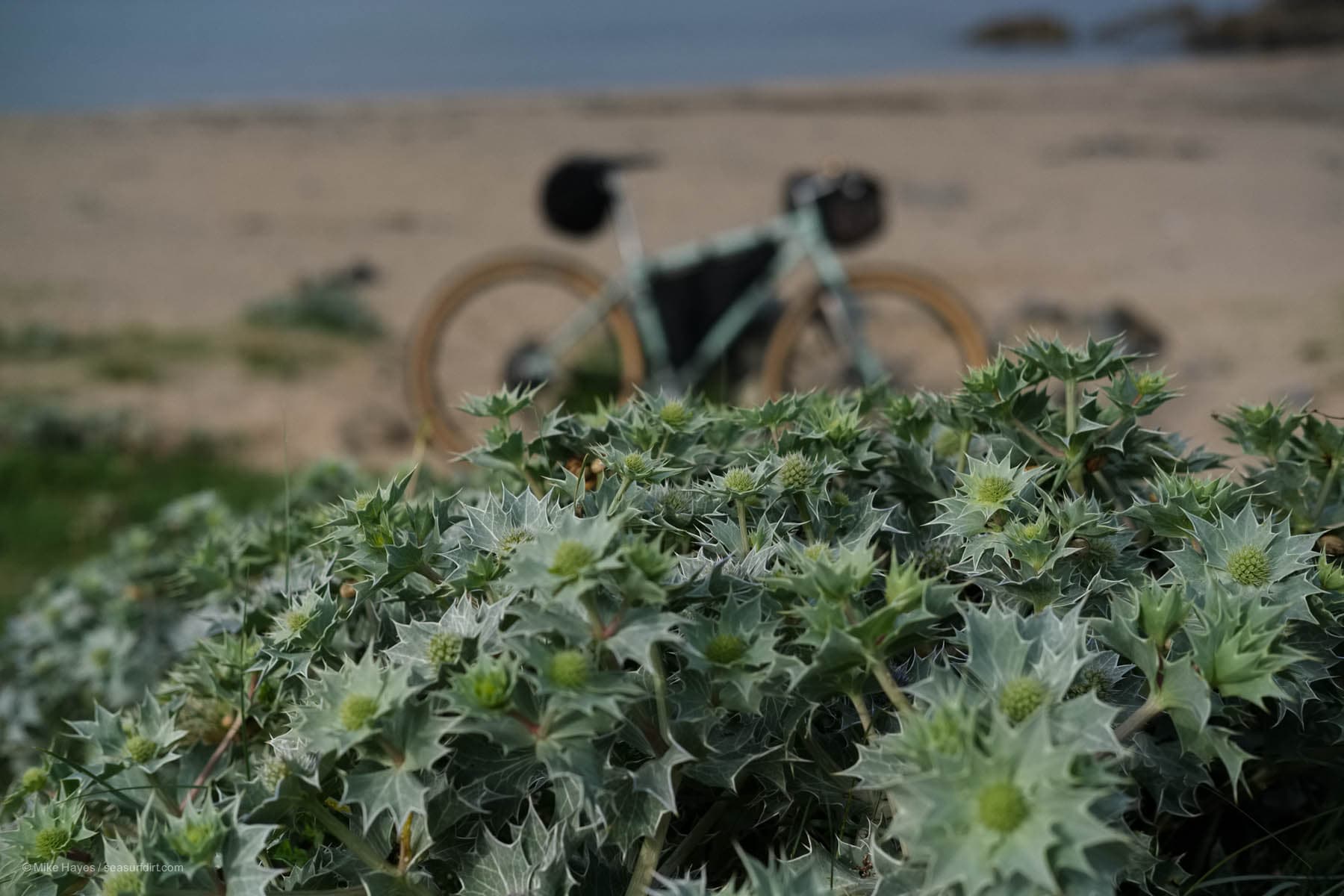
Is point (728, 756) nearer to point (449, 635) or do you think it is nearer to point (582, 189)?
point (449, 635)

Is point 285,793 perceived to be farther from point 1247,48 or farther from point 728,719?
point 1247,48

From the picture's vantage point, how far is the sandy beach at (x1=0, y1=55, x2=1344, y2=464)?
774cm

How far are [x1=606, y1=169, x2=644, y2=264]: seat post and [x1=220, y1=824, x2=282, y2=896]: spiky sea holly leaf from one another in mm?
5150

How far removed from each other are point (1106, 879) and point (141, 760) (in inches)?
42.1

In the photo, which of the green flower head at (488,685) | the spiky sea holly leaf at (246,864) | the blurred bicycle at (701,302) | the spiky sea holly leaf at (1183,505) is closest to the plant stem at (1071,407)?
the spiky sea holly leaf at (1183,505)

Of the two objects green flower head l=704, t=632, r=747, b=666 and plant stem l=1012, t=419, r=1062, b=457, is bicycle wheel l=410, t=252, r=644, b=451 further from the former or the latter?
green flower head l=704, t=632, r=747, b=666

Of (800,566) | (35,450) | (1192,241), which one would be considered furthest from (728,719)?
(1192,241)

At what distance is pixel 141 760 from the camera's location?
4.40 ft

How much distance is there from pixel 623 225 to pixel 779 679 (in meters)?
5.30

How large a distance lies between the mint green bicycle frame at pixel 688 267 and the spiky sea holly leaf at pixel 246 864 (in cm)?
489

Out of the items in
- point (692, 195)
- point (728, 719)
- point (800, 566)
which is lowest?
point (692, 195)

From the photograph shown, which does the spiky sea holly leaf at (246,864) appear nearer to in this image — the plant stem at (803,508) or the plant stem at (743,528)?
the plant stem at (743,528)

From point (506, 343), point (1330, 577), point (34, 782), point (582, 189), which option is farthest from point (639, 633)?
point (506, 343)


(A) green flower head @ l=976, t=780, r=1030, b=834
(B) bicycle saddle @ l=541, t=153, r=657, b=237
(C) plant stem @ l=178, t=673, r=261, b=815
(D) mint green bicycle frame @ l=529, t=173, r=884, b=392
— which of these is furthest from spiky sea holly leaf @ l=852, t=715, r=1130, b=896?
(B) bicycle saddle @ l=541, t=153, r=657, b=237
